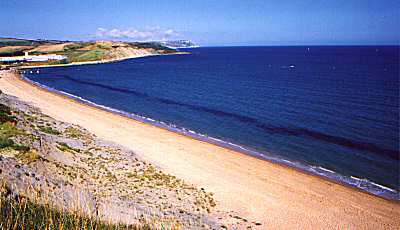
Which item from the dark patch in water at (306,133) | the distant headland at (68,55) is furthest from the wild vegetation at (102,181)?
the distant headland at (68,55)

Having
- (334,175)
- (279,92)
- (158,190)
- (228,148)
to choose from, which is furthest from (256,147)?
(279,92)

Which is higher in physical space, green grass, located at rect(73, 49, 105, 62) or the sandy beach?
green grass, located at rect(73, 49, 105, 62)

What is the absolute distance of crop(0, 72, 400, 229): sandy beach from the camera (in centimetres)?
1661

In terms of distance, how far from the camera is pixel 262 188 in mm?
20016

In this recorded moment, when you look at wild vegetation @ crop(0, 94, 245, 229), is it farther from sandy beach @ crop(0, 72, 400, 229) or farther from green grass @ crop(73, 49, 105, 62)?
green grass @ crop(73, 49, 105, 62)

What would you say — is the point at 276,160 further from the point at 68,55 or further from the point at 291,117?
the point at 68,55

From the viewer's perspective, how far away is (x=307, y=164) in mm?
25453

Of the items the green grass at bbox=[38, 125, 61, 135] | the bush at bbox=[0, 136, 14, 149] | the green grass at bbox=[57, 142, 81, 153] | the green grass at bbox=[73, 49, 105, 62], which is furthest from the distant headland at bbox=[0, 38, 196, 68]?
the bush at bbox=[0, 136, 14, 149]

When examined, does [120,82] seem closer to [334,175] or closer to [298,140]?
[298,140]

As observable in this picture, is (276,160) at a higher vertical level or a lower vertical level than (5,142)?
lower

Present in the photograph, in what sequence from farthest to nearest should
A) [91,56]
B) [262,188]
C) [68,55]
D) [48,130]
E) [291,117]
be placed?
1. [68,55]
2. [91,56]
3. [291,117]
4. [48,130]
5. [262,188]

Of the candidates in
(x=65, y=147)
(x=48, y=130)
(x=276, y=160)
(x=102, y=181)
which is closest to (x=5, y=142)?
(x=65, y=147)

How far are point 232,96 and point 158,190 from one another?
1541 inches

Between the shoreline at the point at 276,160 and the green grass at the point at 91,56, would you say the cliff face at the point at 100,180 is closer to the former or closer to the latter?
the shoreline at the point at 276,160
